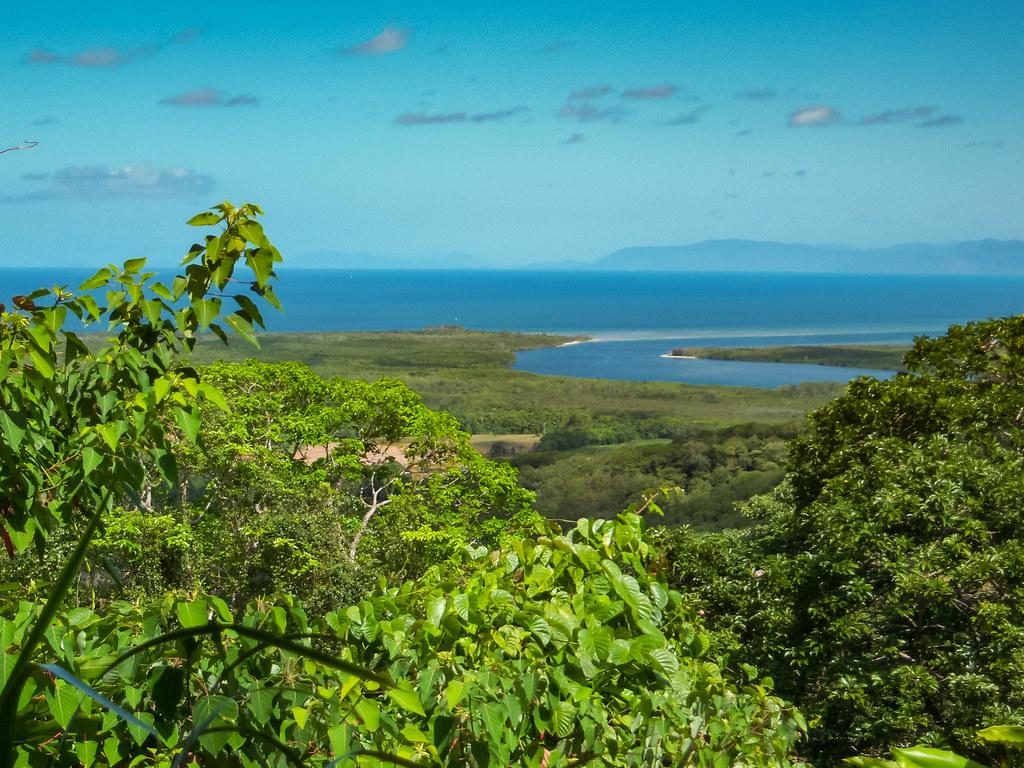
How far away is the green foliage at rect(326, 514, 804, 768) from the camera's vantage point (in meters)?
1.89

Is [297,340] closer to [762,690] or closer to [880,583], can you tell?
[880,583]

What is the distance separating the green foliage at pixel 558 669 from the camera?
1.89 metres

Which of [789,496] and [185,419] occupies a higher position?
[185,419]

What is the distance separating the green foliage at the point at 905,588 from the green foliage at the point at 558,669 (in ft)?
15.8

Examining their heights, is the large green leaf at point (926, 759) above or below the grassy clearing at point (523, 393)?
A: above

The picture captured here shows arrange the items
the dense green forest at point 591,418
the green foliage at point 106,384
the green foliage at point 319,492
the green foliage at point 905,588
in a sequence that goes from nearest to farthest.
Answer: the green foliage at point 106,384 < the green foliage at point 905,588 < the green foliage at point 319,492 < the dense green forest at point 591,418

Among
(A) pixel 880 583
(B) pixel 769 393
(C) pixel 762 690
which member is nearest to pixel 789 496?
(A) pixel 880 583

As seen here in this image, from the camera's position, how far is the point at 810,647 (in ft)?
27.5

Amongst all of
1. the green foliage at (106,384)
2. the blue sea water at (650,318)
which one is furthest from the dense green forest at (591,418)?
the green foliage at (106,384)

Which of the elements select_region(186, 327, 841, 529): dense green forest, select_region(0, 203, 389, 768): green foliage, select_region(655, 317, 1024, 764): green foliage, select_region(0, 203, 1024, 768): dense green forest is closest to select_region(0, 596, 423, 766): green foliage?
select_region(0, 203, 1024, 768): dense green forest

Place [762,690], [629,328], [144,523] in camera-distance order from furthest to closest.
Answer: [629,328], [144,523], [762,690]

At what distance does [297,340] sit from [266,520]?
179ft

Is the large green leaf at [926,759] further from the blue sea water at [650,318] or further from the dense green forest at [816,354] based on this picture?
the dense green forest at [816,354]

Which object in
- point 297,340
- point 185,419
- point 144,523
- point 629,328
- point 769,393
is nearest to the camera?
point 185,419
